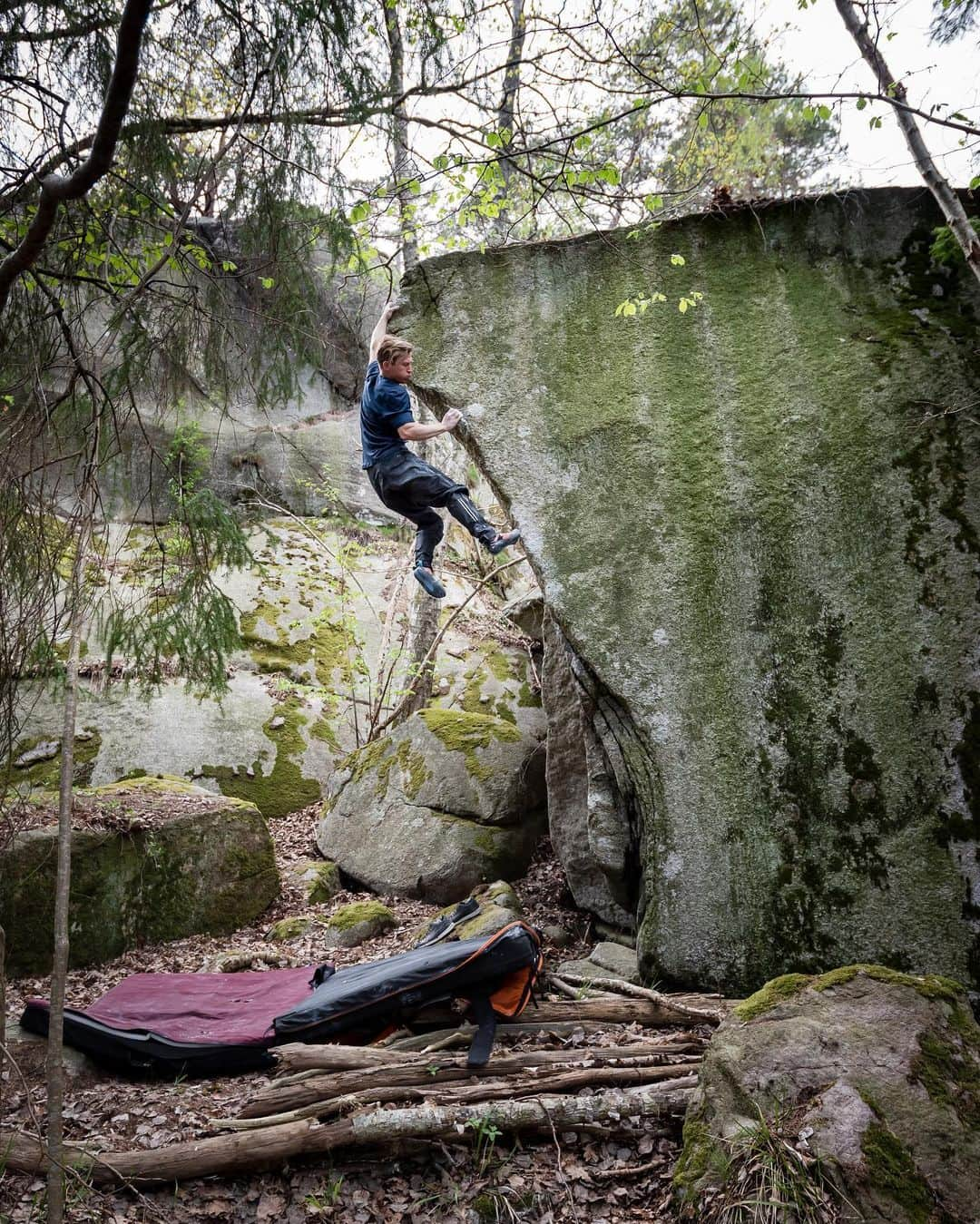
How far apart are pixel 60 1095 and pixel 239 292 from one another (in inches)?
153

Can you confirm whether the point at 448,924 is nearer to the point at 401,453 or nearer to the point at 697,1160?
the point at 697,1160

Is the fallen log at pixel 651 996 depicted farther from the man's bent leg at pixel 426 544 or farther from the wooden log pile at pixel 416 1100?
the man's bent leg at pixel 426 544

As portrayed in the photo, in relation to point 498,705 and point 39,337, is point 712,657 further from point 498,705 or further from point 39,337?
point 498,705

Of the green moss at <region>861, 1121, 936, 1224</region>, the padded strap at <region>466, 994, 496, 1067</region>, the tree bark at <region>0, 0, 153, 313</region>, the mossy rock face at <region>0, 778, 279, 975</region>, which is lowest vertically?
the green moss at <region>861, 1121, 936, 1224</region>

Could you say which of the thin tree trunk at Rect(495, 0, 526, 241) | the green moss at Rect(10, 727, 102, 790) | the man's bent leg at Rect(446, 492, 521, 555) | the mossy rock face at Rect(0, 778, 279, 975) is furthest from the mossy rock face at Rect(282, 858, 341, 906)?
the thin tree trunk at Rect(495, 0, 526, 241)

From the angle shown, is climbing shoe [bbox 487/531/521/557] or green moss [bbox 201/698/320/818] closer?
climbing shoe [bbox 487/531/521/557]

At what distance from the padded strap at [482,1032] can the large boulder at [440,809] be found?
256 centimetres

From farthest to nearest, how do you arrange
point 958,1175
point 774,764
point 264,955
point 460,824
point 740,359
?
point 460,824 → point 264,955 → point 740,359 → point 774,764 → point 958,1175

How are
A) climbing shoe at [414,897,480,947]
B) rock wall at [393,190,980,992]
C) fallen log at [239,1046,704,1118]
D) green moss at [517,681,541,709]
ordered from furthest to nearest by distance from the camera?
green moss at [517,681,541,709] → climbing shoe at [414,897,480,947] → rock wall at [393,190,980,992] → fallen log at [239,1046,704,1118]

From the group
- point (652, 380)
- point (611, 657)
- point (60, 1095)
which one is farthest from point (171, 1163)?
point (652, 380)

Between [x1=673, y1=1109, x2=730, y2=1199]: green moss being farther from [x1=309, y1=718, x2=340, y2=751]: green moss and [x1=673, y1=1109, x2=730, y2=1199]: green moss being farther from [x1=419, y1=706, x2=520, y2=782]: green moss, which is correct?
[x1=309, y1=718, x2=340, y2=751]: green moss

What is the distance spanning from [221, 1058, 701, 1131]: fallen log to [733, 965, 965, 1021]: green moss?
0.40 metres

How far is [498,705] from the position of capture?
8.77 meters

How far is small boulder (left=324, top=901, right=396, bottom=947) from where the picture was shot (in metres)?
5.55
